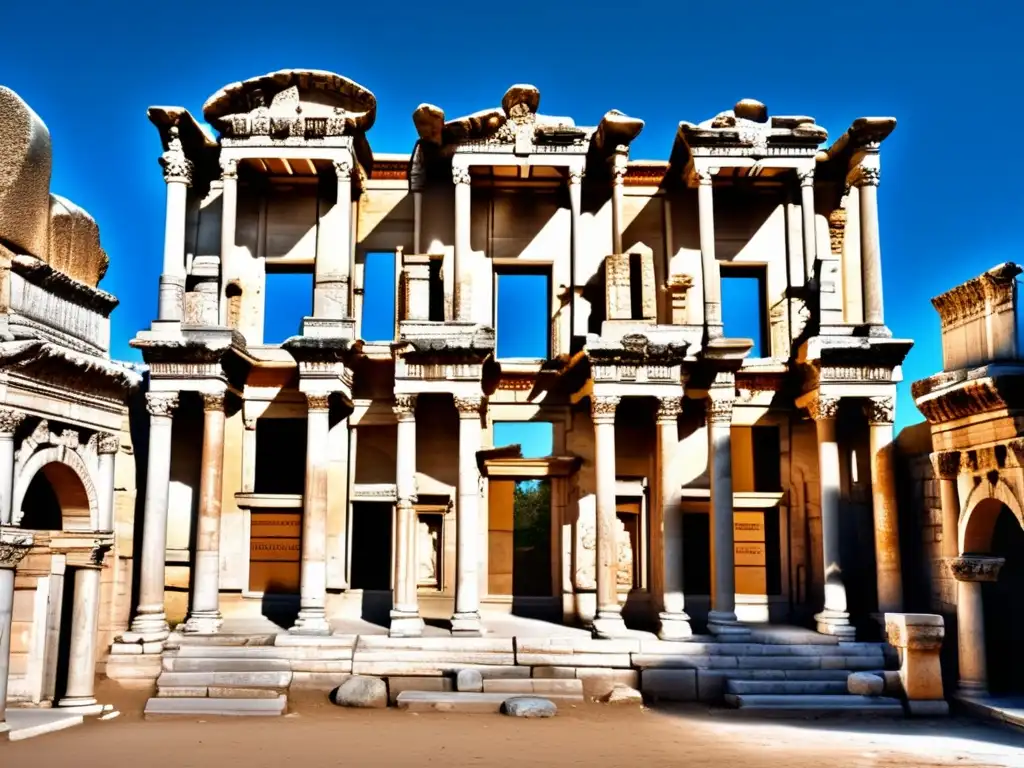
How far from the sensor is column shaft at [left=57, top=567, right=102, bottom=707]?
12.9 meters

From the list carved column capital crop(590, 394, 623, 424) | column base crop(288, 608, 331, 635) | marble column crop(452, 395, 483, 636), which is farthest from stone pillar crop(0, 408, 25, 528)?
carved column capital crop(590, 394, 623, 424)

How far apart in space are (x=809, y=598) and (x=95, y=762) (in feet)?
45.7

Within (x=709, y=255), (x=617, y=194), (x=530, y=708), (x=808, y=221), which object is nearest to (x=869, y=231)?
(x=808, y=221)

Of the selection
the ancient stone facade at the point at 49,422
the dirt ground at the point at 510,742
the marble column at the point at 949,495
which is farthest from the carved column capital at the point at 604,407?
the ancient stone facade at the point at 49,422

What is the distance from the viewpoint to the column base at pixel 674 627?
16828mm

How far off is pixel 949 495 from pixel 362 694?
32.5 ft

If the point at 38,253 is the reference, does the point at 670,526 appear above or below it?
below

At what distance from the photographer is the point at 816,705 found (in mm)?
14898

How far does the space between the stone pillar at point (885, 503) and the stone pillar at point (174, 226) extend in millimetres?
13393

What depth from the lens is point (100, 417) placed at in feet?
43.0

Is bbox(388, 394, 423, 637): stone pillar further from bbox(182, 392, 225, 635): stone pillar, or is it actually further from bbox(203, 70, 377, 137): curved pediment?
bbox(203, 70, 377, 137): curved pediment

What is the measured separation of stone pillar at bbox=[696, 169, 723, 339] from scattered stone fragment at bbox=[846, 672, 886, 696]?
6.79 meters

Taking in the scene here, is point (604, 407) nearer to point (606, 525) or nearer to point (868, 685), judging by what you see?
point (606, 525)

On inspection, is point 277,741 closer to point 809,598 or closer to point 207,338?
point 207,338
